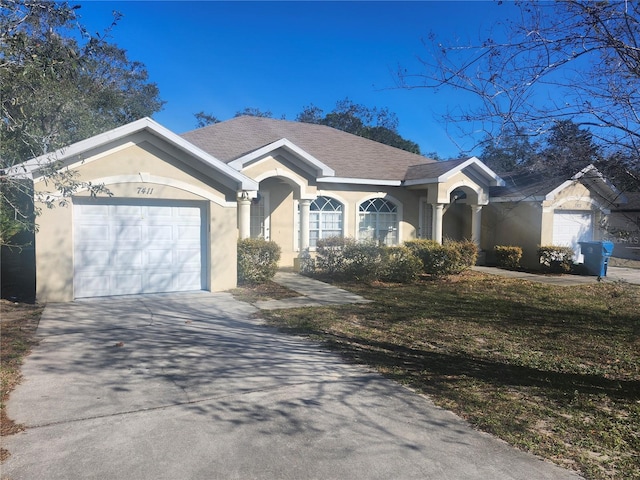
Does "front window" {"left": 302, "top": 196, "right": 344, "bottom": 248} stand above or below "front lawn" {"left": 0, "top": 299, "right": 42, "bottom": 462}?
above

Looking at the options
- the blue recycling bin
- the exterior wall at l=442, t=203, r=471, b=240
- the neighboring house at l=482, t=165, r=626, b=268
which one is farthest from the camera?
the exterior wall at l=442, t=203, r=471, b=240

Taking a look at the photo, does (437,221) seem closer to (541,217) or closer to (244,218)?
(541,217)

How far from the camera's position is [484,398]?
5.14m

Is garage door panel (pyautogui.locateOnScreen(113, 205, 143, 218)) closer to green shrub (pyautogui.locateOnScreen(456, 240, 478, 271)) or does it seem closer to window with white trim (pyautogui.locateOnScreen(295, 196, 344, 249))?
window with white trim (pyautogui.locateOnScreen(295, 196, 344, 249))

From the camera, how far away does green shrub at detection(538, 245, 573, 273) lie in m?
17.3

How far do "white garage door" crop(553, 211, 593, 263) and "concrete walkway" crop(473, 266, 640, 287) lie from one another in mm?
1635

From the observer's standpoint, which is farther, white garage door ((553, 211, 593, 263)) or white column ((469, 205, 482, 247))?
white garage door ((553, 211, 593, 263))

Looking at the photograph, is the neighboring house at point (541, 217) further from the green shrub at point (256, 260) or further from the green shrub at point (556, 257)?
the green shrub at point (256, 260)

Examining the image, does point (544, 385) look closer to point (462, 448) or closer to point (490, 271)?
point (462, 448)

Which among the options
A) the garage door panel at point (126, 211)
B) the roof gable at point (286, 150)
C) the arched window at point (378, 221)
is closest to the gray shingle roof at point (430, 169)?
the arched window at point (378, 221)

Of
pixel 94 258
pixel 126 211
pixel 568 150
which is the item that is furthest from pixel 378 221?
pixel 568 150

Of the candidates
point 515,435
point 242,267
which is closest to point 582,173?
point 515,435

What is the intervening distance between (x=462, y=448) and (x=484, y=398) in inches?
50.5

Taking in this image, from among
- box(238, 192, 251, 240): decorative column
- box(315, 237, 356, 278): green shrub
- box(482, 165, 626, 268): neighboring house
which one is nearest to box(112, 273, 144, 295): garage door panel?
box(238, 192, 251, 240): decorative column
